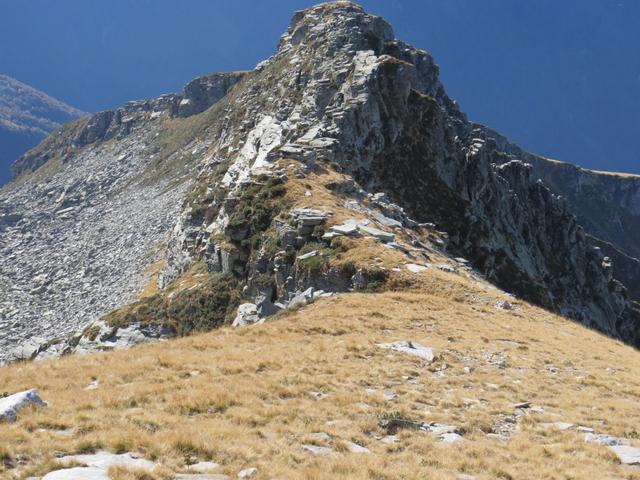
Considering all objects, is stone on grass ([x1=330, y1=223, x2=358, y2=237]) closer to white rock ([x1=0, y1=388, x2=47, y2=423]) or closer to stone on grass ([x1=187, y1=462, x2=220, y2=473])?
white rock ([x1=0, y1=388, x2=47, y2=423])

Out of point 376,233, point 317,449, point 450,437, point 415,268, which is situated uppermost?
point 376,233

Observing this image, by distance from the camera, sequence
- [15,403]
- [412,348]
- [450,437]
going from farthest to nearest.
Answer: [412,348] < [450,437] < [15,403]

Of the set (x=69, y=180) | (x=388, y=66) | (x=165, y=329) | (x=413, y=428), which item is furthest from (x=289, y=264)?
(x=69, y=180)

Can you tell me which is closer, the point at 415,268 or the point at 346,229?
the point at 415,268

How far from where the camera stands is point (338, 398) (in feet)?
47.1

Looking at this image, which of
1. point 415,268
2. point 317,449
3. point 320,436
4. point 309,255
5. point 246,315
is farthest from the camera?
point 246,315

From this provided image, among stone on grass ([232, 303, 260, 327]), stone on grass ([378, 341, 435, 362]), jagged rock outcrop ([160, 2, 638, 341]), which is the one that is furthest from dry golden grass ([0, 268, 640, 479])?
jagged rock outcrop ([160, 2, 638, 341])

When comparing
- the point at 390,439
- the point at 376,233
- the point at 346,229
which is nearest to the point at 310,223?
the point at 346,229

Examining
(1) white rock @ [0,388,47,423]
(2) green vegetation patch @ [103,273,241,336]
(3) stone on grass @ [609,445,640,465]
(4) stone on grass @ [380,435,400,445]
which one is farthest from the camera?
(2) green vegetation patch @ [103,273,241,336]

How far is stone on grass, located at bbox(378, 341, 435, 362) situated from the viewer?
1941cm

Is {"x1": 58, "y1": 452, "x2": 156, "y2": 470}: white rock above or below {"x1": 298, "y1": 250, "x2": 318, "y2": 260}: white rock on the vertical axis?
A: below

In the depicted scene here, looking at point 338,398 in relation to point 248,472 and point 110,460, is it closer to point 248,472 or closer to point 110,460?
point 248,472

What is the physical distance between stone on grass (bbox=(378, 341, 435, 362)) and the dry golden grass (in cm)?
60

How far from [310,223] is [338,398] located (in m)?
21.7
